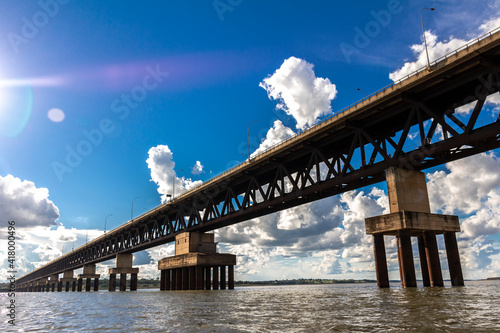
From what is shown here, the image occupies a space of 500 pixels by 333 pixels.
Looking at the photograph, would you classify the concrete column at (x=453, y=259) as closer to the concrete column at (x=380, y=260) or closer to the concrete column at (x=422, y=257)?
the concrete column at (x=422, y=257)

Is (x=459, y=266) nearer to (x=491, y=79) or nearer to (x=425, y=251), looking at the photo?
(x=425, y=251)

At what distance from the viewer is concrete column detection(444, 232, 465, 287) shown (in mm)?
31859

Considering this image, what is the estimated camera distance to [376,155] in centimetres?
3662

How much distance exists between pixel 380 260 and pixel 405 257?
2.36 metres

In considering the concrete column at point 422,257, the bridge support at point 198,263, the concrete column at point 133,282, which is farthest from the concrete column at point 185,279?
the concrete column at point 422,257

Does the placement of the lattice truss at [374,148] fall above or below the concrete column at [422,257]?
above

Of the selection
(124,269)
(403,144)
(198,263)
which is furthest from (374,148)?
(124,269)

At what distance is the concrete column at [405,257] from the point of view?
2931 cm

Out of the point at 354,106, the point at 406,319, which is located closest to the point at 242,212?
the point at 354,106

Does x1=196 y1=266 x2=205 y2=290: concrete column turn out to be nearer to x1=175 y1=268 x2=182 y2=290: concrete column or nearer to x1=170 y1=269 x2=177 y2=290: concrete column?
x1=175 y1=268 x2=182 y2=290: concrete column

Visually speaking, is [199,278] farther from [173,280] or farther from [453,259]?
[453,259]

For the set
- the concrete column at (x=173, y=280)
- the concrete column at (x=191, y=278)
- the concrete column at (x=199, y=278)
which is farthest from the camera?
the concrete column at (x=173, y=280)

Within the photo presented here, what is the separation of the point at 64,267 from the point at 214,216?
12556 centimetres

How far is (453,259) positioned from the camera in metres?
32.0
